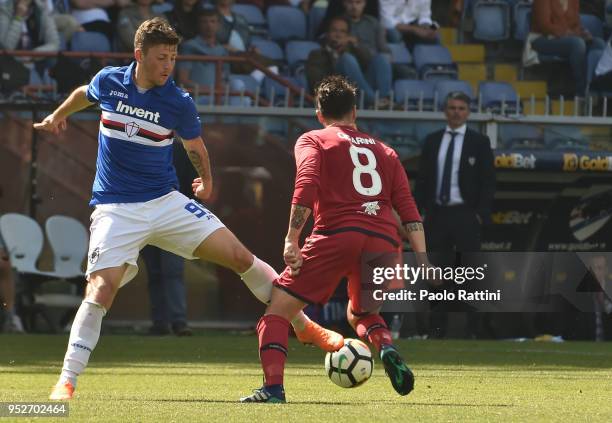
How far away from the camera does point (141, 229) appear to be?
826cm

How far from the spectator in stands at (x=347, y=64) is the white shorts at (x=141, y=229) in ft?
27.2

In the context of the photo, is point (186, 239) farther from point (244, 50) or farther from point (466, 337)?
point (244, 50)

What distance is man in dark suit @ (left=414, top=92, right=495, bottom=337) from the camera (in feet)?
49.4

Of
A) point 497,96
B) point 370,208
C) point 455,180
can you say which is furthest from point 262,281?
point 497,96

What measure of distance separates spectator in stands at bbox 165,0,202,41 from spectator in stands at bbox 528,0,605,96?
4.68 metres

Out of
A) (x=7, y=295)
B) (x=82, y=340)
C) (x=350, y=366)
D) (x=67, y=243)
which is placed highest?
(x=82, y=340)

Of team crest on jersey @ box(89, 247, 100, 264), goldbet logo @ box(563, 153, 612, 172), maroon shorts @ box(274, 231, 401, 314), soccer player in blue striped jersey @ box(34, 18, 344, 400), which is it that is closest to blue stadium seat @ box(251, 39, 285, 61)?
goldbet logo @ box(563, 153, 612, 172)

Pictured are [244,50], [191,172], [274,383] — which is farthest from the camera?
[244,50]

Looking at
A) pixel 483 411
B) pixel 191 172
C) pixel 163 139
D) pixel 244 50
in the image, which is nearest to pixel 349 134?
pixel 163 139

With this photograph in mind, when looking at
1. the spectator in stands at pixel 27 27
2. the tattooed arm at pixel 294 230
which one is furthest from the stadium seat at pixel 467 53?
the tattooed arm at pixel 294 230

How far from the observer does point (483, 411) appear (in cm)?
734

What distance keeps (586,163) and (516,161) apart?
781mm

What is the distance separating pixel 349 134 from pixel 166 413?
2.00m

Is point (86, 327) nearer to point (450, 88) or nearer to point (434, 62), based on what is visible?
point (450, 88)
